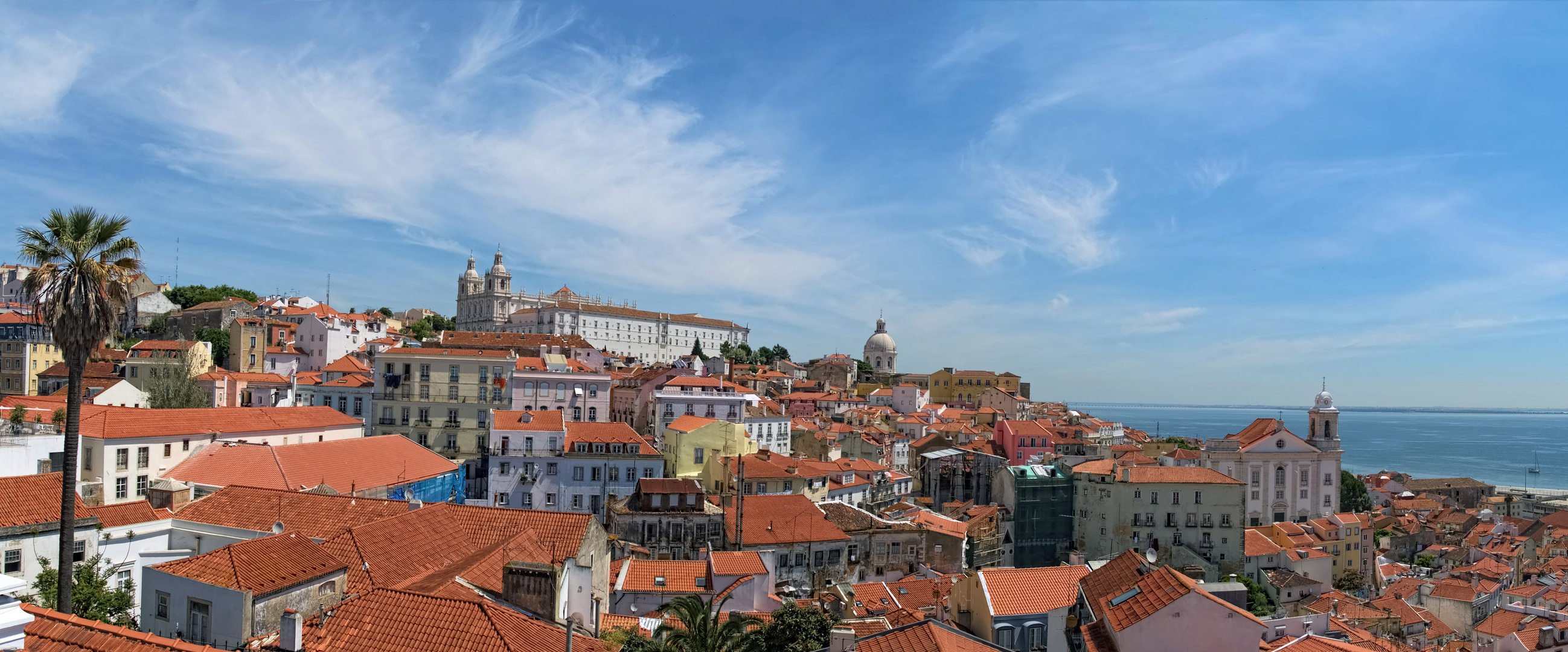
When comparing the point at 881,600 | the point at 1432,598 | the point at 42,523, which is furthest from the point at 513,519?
the point at 1432,598

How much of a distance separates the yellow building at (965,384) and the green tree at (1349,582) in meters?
61.8

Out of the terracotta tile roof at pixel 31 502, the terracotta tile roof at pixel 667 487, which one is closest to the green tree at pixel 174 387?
the terracotta tile roof at pixel 667 487

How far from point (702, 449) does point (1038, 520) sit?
19720mm

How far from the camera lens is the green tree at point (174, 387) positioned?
49.2 metres

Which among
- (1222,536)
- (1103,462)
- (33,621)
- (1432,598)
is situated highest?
(33,621)

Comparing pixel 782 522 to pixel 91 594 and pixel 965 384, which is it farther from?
pixel 965 384

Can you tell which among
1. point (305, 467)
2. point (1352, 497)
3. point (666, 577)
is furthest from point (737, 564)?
point (1352, 497)

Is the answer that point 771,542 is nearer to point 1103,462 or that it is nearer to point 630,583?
point 630,583

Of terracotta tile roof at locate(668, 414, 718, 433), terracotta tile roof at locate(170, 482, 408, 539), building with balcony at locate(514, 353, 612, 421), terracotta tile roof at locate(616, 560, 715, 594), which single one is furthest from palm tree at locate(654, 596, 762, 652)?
building with balcony at locate(514, 353, 612, 421)

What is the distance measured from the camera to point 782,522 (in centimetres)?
3719

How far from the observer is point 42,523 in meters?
17.7

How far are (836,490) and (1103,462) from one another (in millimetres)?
16990

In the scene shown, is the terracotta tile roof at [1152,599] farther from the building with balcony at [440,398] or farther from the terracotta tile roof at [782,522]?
the building with balcony at [440,398]

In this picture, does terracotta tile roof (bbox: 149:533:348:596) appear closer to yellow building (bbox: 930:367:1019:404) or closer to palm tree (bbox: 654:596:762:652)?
palm tree (bbox: 654:596:762:652)
